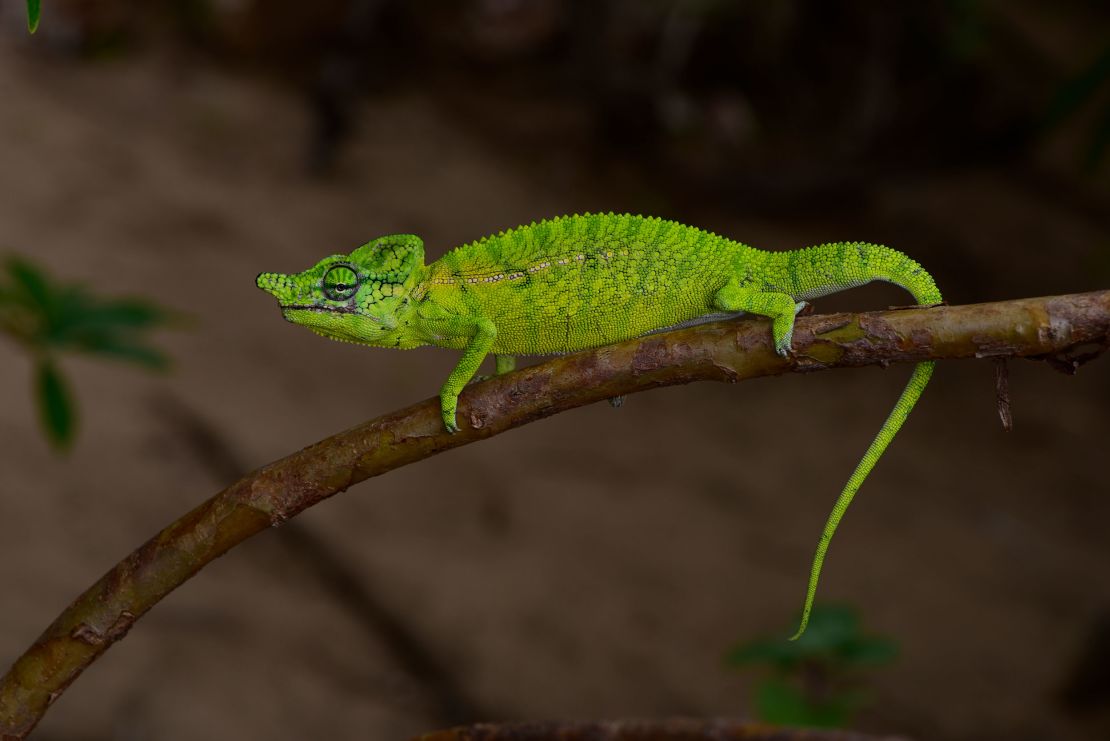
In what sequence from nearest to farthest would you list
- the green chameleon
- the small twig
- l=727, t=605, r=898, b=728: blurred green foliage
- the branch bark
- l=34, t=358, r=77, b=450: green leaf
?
1. the small twig
2. the branch bark
3. the green chameleon
4. l=727, t=605, r=898, b=728: blurred green foliage
5. l=34, t=358, r=77, b=450: green leaf

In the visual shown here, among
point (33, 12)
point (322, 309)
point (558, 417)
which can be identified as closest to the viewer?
point (33, 12)

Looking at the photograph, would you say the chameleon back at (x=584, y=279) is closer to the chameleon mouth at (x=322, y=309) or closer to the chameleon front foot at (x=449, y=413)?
the chameleon mouth at (x=322, y=309)

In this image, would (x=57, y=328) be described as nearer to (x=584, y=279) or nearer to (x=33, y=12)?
(x=584, y=279)

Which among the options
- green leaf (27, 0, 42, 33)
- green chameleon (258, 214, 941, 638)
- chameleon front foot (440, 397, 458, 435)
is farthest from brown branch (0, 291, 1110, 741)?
green leaf (27, 0, 42, 33)

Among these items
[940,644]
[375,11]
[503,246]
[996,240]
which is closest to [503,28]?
[375,11]

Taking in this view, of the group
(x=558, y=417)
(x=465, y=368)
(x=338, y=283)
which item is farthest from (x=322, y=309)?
(x=558, y=417)

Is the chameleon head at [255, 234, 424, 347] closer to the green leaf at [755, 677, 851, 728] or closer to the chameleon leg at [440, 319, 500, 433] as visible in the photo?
the chameleon leg at [440, 319, 500, 433]
